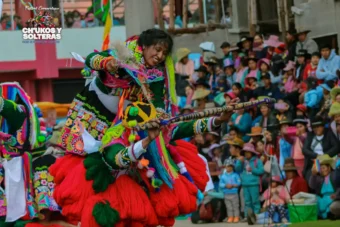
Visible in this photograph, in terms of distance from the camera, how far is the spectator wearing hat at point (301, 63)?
50.1 feet

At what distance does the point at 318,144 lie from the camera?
13.5 meters

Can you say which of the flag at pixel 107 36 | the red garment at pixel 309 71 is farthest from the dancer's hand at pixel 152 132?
the red garment at pixel 309 71

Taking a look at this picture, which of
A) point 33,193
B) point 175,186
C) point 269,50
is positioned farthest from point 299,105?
point 175,186

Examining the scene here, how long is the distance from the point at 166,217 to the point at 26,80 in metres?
20.2

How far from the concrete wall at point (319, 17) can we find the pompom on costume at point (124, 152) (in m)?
8.80


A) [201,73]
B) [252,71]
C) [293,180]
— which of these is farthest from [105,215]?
[201,73]

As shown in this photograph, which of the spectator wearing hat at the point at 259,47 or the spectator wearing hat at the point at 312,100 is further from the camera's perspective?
the spectator wearing hat at the point at 259,47

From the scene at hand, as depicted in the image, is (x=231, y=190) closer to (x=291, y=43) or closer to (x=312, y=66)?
(x=312, y=66)

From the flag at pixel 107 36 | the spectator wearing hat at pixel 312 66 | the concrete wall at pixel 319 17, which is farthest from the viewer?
the concrete wall at pixel 319 17

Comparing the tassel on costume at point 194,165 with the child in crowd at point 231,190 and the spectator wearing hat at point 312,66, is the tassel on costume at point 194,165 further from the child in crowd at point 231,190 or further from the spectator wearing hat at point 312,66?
the spectator wearing hat at point 312,66

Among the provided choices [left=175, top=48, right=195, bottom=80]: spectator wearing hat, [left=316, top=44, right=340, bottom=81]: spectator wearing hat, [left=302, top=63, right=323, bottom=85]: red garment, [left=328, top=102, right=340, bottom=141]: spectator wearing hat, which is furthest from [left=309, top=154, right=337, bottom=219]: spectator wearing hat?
[left=175, top=48, right=195, bottom=80]: spectator wearing hat

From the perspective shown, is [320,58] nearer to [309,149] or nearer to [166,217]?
[309,149]

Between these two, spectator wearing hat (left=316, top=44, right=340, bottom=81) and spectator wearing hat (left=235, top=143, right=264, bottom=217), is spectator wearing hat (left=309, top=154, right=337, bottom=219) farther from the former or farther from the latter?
spectator wearing hat (left=316, top=44, right=340, bottom=81)

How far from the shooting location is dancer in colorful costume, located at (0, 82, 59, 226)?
950cm
